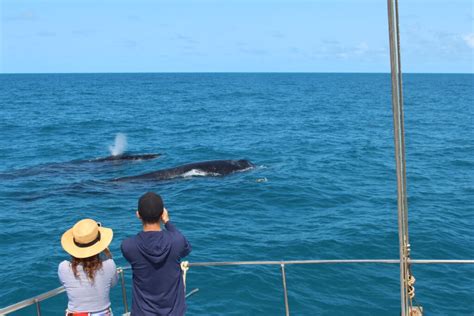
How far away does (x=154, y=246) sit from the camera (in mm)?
5277

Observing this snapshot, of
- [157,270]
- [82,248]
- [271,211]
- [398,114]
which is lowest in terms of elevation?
[271,211]

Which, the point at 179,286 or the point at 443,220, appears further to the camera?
the point at 443,220

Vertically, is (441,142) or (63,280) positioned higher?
(63,280)

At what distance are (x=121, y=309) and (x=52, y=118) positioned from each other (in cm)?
5204

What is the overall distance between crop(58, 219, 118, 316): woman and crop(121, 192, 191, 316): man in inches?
12.5

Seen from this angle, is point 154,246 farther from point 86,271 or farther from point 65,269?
point 65,269

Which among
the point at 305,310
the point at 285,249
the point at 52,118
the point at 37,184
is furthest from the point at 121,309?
the point at 52,118

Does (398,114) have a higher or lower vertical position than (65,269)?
higher

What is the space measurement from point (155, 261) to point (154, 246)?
158 mm

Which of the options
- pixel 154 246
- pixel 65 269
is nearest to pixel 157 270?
pixel 154 246

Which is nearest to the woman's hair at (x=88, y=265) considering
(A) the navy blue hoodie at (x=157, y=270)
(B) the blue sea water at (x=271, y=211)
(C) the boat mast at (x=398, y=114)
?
(A) the navy blue hoodie at (x=157, y=270)
